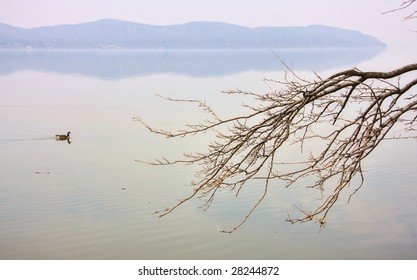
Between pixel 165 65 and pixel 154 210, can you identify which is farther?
pixel 165 65

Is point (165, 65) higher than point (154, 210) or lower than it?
higher

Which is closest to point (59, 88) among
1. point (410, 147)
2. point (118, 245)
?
point (410, 147)

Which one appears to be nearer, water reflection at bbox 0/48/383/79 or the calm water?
the calm water

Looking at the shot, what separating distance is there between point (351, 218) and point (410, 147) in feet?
19.6

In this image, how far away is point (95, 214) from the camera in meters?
9.74

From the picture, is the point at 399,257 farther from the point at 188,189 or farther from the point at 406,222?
the point at 188,189

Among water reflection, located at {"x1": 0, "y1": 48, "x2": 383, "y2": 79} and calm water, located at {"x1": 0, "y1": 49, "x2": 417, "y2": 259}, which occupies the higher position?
water reflection, located at {"x1": 0, "y1": 48, "x2": 383, "y2": 79}

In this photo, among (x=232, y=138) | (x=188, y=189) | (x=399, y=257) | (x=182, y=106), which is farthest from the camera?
(x=182, y=106)

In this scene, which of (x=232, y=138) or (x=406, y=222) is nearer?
(x=232, y=138)

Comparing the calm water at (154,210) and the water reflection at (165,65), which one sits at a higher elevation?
the water reflection at (165,65)

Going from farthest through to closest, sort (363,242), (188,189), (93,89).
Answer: (93,89) → (188,189) → (363,242)

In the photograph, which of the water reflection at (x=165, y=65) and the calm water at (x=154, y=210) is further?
the water reflection at (x=165, y=65)

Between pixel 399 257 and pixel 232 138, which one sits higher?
pixel 232 138

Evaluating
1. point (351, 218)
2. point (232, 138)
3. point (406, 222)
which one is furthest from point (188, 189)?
point (232, 138)
